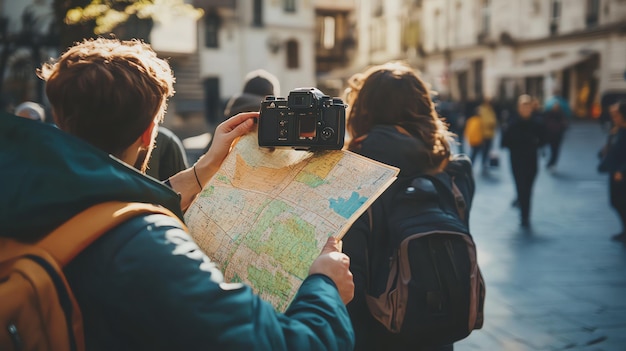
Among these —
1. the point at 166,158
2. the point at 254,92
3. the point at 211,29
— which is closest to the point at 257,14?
the point at 211,29

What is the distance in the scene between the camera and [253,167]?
1845 mm

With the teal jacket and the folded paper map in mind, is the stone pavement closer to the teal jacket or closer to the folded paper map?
the folded paper map

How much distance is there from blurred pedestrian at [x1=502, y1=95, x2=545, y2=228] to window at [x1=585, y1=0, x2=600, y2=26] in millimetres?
24143

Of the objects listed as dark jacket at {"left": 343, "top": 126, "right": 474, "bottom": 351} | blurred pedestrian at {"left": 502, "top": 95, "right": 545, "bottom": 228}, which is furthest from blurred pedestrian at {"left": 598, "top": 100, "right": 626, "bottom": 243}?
dark jacket at {"left": 343, "top": 126, "right": 474, "bottom": 351}

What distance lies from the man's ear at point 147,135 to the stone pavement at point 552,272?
326 cm

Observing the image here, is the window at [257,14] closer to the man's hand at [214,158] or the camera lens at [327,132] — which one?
the man's hand at [214,158]

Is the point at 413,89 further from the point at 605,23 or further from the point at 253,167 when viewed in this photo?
the point at 605,23

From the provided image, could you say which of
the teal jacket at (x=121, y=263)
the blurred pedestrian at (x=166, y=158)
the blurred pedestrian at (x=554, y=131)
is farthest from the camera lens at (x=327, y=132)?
the blurred pedestrian at (x=554, y=131)

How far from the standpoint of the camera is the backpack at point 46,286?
1173mm

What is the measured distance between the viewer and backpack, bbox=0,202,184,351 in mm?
1173

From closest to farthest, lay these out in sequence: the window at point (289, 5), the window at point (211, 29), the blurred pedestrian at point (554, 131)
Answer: the blurred pedestrian at point (554, 131), the window at point (211, 29), the window at point (289, 5)

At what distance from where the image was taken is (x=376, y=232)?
2.57 metres

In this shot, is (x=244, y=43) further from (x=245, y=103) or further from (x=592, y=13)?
(x=245, y=103)

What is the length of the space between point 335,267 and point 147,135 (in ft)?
1.84
